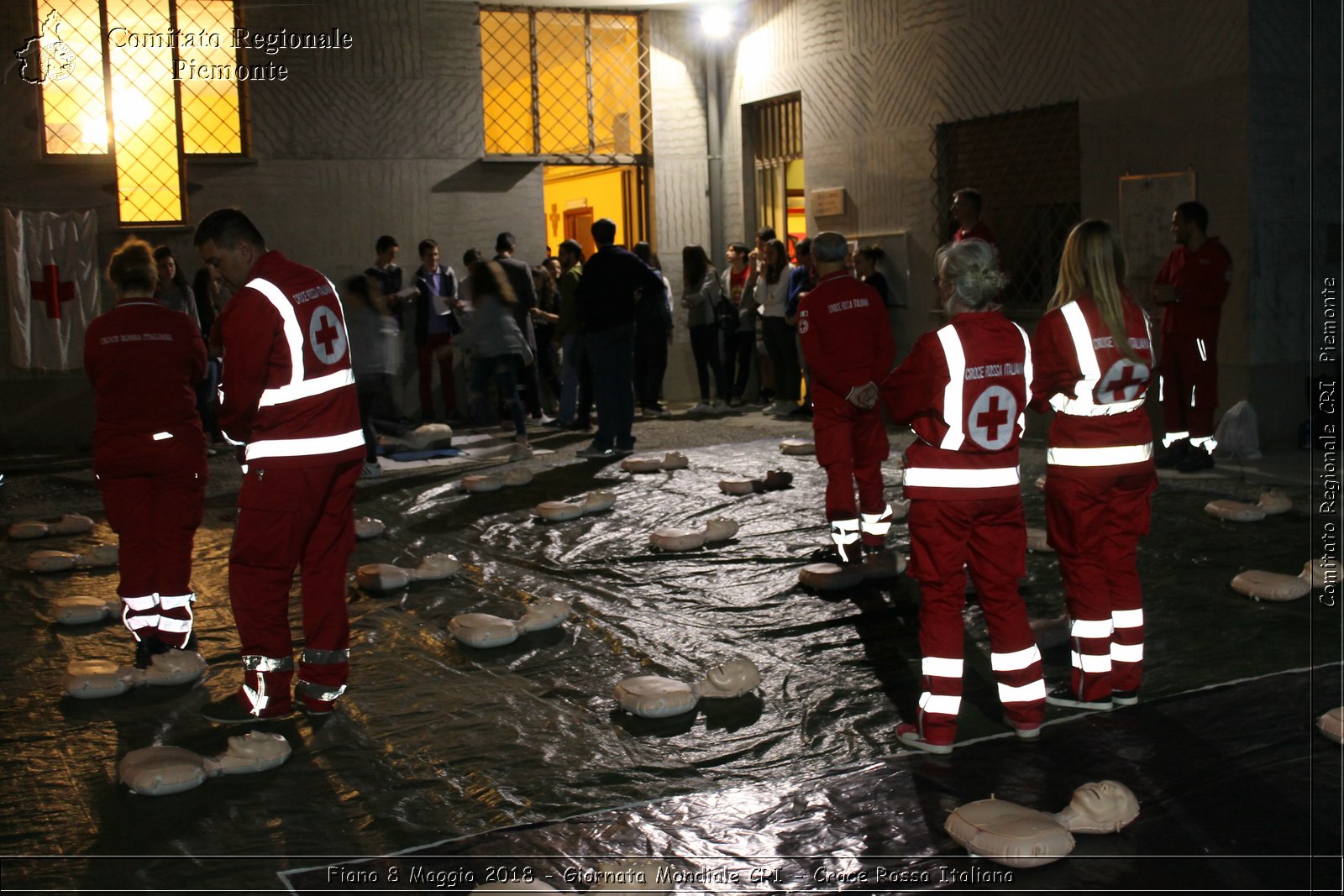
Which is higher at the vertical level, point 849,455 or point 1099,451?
point 1099,451

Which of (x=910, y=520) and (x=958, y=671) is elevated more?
(x=910, y=520)

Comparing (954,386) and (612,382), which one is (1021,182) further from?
(954,386)

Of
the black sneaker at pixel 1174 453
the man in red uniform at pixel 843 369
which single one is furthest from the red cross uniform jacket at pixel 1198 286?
the man in red uniform at pixel 843 369

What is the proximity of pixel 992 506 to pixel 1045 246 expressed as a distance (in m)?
→ 7.81

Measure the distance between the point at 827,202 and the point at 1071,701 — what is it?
33.7ft

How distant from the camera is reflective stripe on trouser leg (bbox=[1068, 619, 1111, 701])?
416 centimetres

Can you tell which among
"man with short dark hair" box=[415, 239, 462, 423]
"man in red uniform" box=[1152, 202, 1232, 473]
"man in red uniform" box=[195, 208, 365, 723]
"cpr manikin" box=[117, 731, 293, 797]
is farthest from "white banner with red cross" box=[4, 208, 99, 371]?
"man in red uniform" box=[1152, 202, 1232, 473]

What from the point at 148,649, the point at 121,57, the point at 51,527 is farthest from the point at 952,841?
the point at 121,57

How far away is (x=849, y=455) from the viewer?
19.8 ft

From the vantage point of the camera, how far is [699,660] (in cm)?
498

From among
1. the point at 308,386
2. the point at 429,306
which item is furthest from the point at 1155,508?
the point at 429,306

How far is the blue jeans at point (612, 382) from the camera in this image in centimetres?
1019

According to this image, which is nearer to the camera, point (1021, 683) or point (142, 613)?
point (1021, 683)

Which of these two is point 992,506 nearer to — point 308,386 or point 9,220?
point 308,386
